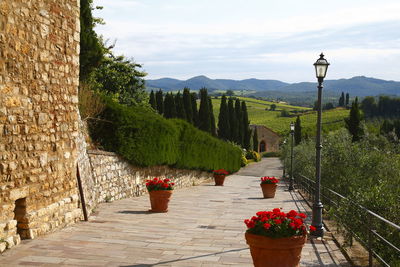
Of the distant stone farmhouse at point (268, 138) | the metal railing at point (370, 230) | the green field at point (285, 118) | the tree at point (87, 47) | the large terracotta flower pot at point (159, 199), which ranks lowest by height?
the distant stone farmhouse at point (268, 138)

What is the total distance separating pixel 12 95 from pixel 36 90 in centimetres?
90

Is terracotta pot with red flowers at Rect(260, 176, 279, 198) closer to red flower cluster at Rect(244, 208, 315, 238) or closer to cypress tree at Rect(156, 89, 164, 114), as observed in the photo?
Result: red flower cluster at Rect(244, 208, 315, 238)

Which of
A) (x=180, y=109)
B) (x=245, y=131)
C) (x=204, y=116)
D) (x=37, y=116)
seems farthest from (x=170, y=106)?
(x=37, y=116)

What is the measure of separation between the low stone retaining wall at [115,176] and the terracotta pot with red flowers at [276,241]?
6193 mm

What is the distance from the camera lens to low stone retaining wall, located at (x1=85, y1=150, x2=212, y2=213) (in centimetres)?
1301

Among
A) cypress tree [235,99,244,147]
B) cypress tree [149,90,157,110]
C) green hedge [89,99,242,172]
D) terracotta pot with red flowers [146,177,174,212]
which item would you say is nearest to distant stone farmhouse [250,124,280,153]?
cypress tree [235,99,244,147]

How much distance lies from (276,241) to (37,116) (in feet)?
16.1

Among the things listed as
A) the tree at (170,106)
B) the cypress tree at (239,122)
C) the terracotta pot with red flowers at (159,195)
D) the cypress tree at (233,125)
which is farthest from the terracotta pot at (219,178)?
the cypress tree at (239,122)

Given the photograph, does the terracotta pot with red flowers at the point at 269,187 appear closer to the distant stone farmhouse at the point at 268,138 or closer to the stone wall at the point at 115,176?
the stone wall at the point at 115,176

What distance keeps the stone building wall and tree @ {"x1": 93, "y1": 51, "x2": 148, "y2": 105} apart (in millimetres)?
17862

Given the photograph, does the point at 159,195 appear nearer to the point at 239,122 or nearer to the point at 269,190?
the point at 269,190

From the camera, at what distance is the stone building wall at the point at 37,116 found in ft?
22.8

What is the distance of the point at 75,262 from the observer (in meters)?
6.26

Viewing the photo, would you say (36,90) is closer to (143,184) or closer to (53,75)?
(53,75)
